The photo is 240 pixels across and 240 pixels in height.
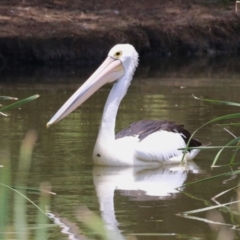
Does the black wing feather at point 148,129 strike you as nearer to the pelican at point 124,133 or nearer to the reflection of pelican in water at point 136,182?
the pelican at point 124,133

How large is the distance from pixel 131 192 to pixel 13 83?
8.06 meters

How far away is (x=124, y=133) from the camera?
27.7ft

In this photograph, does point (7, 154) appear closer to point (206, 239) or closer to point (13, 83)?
point (206, 239)

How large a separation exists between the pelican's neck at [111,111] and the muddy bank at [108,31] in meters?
8.85

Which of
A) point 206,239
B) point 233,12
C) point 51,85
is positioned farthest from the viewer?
point 233,12

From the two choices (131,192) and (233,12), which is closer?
(131,192)

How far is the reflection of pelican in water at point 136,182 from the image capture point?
682cm

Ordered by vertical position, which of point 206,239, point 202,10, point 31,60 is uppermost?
point 202,10

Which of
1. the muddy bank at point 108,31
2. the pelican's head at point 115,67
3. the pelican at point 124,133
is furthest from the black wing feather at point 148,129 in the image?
the muddy bank at point 108,31

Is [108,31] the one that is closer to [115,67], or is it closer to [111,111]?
[115,67]

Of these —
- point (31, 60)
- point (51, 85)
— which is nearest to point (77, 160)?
point (51, 85)

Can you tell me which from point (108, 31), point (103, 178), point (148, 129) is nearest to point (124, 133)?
point (148, 129)

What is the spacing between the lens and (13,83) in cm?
1488

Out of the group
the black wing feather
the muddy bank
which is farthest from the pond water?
the muddy bank
